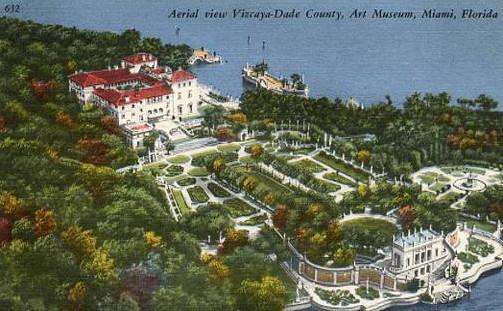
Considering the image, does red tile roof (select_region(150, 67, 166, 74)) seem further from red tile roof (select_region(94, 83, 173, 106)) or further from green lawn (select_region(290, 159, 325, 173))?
green lawn (select_region(290, 159, 325, 173))

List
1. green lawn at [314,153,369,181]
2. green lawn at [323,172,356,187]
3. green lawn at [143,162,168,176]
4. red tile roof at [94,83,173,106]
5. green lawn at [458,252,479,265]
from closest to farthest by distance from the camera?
green lawn at [458,252,479,265] < green lawn at [143,162,168,176] < green lawn at [323,172,356,187] < green lawn at [314,153,369,181] < red tile roof at [94,83,173,106]

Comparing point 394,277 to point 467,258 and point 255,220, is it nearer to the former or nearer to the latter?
point 467,258

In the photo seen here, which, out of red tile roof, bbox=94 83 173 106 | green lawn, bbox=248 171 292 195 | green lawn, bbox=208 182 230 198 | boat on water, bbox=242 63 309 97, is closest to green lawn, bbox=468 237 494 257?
green lawn, bbox=248 171 292 195

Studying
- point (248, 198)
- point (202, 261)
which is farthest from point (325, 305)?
point (248, 198)

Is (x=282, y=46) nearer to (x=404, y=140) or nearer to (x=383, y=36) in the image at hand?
(x=383, y=36)

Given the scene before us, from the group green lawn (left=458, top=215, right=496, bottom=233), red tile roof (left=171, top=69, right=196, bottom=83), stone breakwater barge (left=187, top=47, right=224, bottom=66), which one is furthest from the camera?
stone breakwater barge (left=187, top=47, right=224, bottom=66)

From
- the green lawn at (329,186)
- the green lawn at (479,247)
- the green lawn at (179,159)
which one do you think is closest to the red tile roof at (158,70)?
the green lawn at (179,159)
